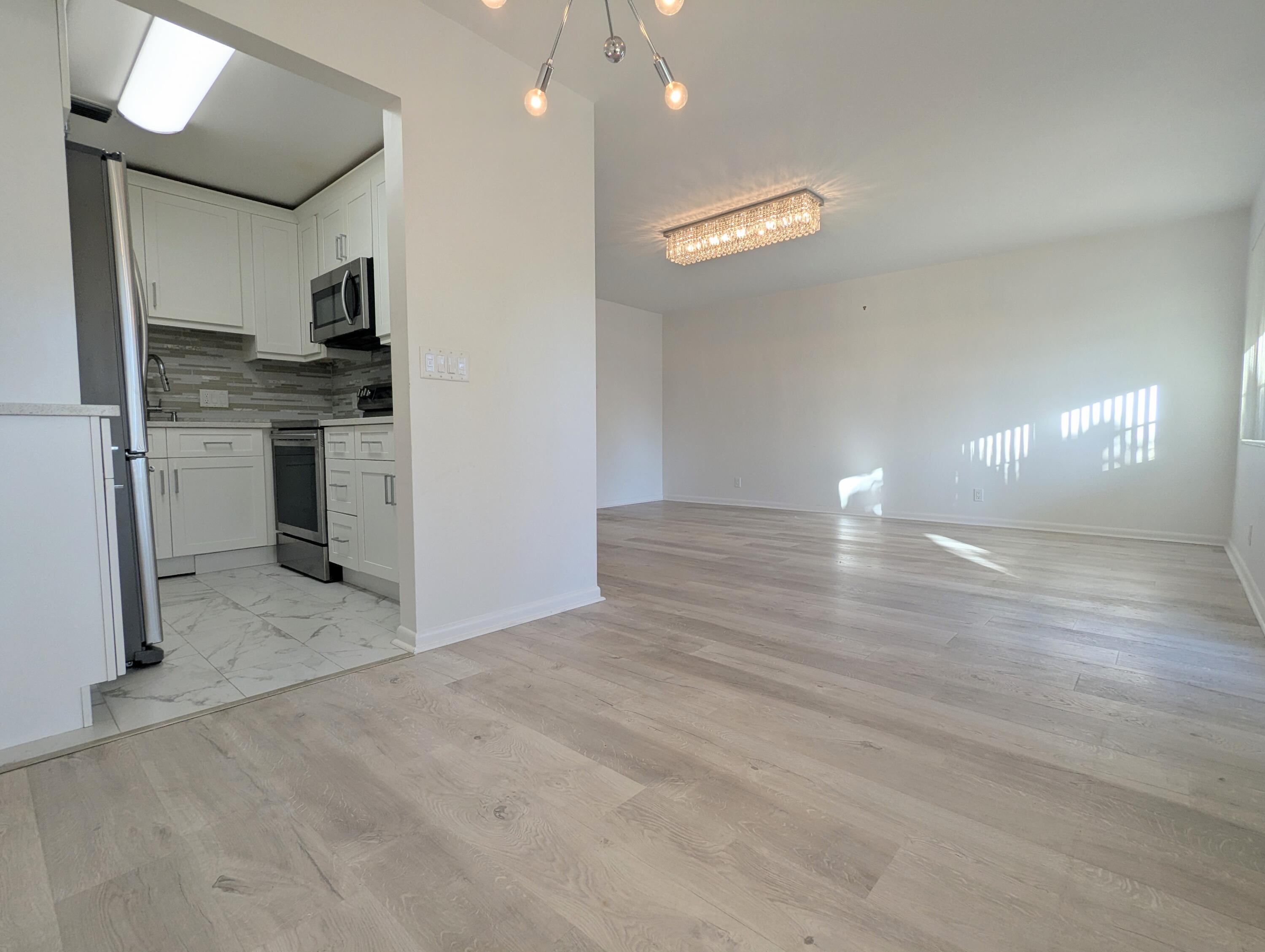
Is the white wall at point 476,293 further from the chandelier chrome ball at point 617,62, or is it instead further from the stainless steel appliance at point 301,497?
the stainless steel appliance at point 301,497

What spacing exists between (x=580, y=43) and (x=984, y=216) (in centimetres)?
336

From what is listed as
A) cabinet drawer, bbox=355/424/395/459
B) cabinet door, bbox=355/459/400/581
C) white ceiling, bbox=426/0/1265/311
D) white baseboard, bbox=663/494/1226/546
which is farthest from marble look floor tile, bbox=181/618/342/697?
white baseboard, bbox=663/494/1226/546

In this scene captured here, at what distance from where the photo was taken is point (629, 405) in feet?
23.4

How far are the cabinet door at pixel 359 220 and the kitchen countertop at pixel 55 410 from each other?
187 cm

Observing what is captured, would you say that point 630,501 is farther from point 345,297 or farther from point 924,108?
point 924,108

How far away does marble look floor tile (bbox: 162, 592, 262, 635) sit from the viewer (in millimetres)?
2506

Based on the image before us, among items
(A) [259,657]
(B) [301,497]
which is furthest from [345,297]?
(A) [259,657]

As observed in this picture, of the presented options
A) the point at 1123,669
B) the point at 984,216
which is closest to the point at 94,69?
the point at 1123,669

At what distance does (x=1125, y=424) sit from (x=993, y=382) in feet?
3.31

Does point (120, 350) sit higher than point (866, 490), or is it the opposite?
point (120, 350)

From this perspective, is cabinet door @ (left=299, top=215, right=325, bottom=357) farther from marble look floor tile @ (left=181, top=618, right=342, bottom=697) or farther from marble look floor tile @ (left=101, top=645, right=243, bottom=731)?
marble look floor tile @ (left=101, top=645, right=243, bottom=731)

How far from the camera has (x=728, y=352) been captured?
6961 mm

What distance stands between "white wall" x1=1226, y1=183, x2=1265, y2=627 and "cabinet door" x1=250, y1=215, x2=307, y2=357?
213 inches

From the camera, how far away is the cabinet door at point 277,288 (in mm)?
3725
